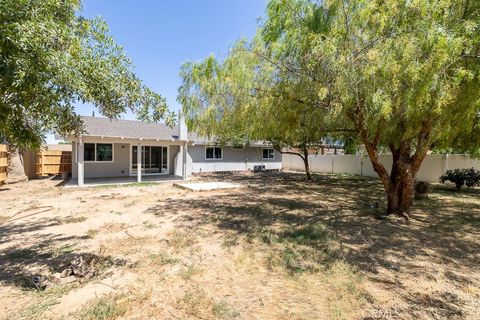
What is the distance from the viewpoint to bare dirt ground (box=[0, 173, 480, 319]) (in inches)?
133

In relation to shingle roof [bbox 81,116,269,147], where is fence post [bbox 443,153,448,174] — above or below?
below

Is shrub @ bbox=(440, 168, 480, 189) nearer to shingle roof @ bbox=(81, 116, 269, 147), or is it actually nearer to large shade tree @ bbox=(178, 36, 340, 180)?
large shade tree @ bbox=(178, 36, 340, 180)

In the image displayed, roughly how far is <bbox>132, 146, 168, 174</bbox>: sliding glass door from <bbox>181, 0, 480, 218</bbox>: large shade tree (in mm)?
12782

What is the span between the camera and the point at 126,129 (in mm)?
17812

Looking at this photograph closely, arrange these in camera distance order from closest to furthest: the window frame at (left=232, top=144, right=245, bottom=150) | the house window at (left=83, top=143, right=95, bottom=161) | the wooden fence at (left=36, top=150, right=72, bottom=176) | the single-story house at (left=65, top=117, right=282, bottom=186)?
the single-story house at (left=65, top=117, right=282, bottom=186) → the house window at (left=83, top=143, right=95, bottom=161) → the wooden fence at (left=36, top=150, right=72, bottom=176) → the window frame at (left=232, top=144, right=245, bottom=150)

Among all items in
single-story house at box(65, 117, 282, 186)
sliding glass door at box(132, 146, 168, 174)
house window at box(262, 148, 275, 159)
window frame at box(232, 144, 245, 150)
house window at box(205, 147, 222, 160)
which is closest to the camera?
single-story house at box(65, 117, 282, 186)

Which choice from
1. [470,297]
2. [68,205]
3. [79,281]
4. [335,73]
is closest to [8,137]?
[79,281]

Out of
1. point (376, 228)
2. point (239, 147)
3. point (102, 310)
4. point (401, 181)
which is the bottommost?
point (102, 310)

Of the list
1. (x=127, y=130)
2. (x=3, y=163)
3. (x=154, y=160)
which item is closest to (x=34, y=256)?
(x=3, y=163)

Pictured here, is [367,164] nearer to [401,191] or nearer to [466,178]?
[466,178]

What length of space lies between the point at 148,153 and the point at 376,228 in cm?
1530

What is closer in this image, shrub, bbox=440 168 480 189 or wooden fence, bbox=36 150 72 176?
shrub, bbox=440 168 480 189

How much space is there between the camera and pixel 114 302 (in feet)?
11.3

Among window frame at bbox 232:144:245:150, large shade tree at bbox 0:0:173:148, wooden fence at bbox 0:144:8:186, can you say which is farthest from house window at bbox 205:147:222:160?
large shade tree at bbox 0:0:173:148
